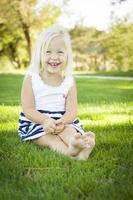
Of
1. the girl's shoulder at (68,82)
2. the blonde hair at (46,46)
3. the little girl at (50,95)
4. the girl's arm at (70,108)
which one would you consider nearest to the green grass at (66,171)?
the little girl at (50,95)

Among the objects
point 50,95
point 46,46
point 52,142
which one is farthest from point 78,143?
point 46,46

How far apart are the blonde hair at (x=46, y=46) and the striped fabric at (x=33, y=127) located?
391 mm

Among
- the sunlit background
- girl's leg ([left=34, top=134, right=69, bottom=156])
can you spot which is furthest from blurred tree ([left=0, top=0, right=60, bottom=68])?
girl's leg ([left=34, top=134, right=69, bottom=156])

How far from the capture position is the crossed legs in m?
3.46

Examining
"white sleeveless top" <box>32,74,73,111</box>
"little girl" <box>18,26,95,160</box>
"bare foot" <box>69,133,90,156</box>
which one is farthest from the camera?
"white sleeveless top" <box>32,74,73,111</box>

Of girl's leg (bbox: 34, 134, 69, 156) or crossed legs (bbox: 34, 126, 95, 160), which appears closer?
crossed legs (bbox: 34, 126, 95, 160)

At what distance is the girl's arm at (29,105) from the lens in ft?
13.1

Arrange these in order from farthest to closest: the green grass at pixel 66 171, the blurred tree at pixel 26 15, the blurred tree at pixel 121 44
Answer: the blurred tree at pixel 121 44 < the blurred tree at pixel 26 15 < the green grass at pixel 66 171

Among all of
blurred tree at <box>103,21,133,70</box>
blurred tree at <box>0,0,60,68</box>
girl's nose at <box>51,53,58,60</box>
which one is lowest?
blurred tree at <box>103,21,133,70</box>

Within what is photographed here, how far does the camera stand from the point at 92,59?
4653cm

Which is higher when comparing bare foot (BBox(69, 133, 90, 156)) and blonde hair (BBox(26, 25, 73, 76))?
blonde hair (BBox(26, 25, 73, 76))

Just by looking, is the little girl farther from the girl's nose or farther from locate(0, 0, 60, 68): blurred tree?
locate(0, 0, 60, 68): blurred tree

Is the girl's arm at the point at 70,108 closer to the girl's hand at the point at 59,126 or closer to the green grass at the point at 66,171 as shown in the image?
the girl's hand at the point at 59,126

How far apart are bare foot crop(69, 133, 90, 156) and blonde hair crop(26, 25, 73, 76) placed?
946 millimetres
